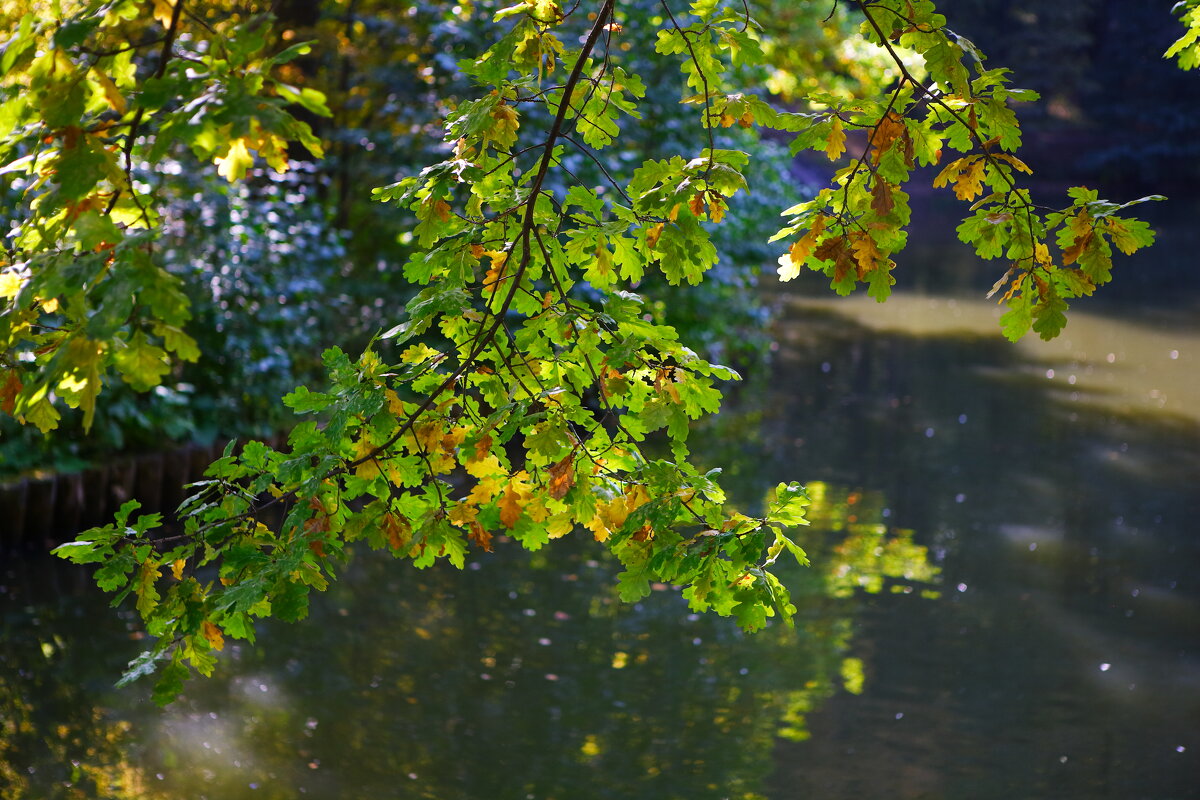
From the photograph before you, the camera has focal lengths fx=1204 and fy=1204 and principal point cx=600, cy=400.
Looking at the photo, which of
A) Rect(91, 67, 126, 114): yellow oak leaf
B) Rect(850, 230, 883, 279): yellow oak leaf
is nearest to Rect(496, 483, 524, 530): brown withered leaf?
Rect(850, 230, 883, 279): yellow oak leaf

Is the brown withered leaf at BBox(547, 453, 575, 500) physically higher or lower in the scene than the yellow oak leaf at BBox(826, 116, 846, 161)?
lower

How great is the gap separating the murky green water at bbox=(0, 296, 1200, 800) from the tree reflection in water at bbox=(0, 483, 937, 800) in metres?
0.01

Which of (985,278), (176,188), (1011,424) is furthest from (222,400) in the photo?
(985,278)

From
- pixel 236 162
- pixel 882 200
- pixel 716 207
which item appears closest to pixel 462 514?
pixel 716 207

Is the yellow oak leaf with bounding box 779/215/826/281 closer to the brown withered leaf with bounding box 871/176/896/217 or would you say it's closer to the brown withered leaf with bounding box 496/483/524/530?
the brown withered leaf with bounding box 871/176/896/217

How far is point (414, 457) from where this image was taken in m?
2.46

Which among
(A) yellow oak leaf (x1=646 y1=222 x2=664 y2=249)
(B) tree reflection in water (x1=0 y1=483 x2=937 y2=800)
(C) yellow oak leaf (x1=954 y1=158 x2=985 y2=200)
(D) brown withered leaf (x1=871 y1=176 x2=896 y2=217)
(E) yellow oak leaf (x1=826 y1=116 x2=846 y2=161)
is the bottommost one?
(B) tree reflection in water (x1=0 y1=483 x2=937 y2=800)

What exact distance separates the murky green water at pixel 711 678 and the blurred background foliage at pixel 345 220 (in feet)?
3.90

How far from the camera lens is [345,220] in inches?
344

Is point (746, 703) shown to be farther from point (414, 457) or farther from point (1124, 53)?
point (1124, 53)

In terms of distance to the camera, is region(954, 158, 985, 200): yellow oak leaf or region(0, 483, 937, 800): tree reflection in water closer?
region(954, 158, 985, 200): yellow oak leaf

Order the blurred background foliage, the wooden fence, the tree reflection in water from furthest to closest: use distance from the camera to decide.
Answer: the blurred background foliage, the wooden fence, the tree reflection in water

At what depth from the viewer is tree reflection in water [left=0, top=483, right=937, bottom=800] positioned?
397 cm

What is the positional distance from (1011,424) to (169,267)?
5.98m
